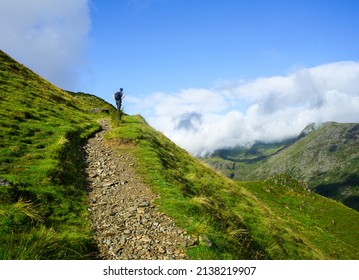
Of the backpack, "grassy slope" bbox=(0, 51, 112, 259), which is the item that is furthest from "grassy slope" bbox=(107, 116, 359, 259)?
the backpack

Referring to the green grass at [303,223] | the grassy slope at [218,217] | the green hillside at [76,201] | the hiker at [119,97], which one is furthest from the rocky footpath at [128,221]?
the hiker at [119,97]

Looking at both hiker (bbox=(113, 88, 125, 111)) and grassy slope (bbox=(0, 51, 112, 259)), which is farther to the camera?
hiker (bbox=(113, 88, 125, 111))

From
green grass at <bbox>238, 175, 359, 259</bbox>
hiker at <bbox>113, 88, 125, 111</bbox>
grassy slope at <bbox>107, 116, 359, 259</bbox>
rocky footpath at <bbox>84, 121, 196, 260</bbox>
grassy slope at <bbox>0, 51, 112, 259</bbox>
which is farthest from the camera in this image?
hiker at <bbox>113, 88, 125, 111</bbox>

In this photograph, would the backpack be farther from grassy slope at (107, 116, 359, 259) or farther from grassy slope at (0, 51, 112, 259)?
grassy slope at (0, 51, 112, 259)

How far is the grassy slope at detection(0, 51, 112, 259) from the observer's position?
38.6 ft

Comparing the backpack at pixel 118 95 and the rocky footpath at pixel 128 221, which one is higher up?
the backpack at pixel 118 95

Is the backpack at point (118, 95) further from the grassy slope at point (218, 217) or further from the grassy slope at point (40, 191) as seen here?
the grassy slope at point (40, 191)

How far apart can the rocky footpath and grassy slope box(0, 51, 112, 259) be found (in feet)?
2.66

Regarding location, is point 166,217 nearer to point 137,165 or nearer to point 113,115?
point 137,165

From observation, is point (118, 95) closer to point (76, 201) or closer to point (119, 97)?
point (119, 97)

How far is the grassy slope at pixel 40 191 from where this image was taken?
464 inches

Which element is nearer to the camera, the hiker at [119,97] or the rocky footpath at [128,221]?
the rocky footpath at [128,221]

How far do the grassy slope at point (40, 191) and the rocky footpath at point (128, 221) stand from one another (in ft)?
2.66
